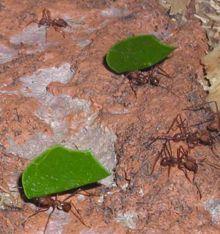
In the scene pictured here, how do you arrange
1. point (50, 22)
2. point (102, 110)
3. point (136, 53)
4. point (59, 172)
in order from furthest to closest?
point (50, 22) < point (136, 53) < point (102, 110) < point (59, 172)

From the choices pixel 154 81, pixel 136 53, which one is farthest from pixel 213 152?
pixel 136 53

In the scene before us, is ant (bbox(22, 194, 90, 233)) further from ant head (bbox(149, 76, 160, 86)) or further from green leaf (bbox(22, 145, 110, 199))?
ant head (bbox(149, 76, 160, 86))

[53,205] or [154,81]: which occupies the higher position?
[154,81]

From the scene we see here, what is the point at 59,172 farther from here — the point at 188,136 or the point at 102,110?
the point at 188,136

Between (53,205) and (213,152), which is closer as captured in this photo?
(53,205)

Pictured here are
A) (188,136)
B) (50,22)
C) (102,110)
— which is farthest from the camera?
(50,22)

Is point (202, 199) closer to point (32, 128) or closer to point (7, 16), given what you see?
point (32, 128)
